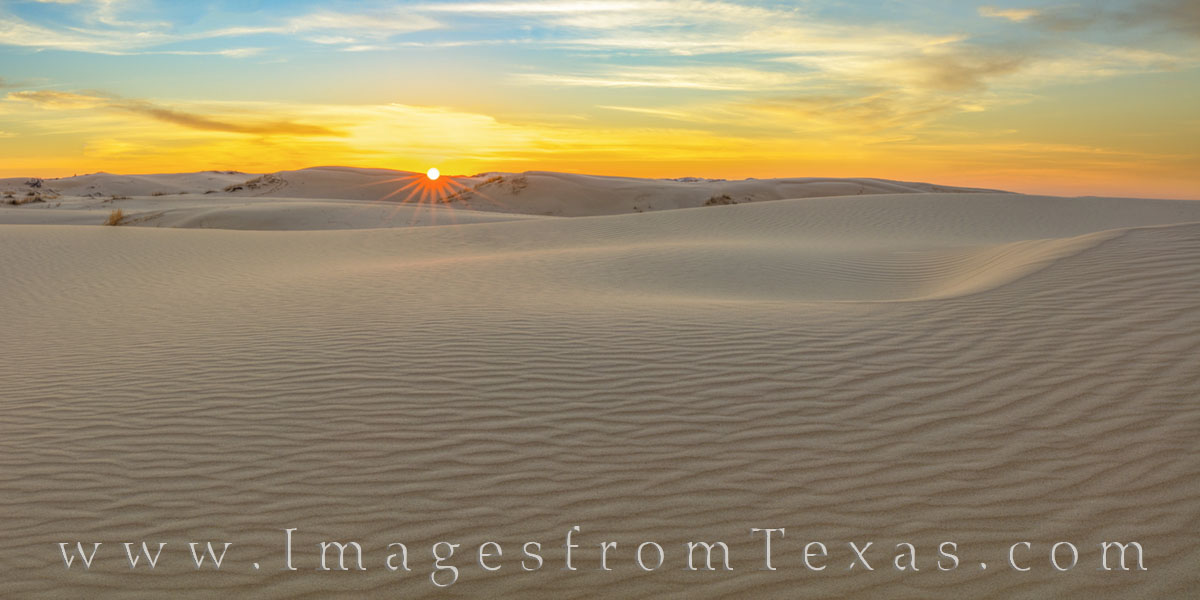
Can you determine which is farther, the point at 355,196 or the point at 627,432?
the point at 355,196

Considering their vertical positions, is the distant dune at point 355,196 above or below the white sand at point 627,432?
above

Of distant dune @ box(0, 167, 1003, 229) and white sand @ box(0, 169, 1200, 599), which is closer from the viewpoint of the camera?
white sand @ box(0, 169, 1200, 599)

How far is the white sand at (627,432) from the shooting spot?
3.47 meters


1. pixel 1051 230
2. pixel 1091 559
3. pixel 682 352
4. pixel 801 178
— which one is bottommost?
pixel 1091 559

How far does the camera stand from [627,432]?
473 centimetres

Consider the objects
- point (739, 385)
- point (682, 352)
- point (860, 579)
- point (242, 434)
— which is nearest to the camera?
point (860, 579)

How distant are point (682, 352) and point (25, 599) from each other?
4.33m

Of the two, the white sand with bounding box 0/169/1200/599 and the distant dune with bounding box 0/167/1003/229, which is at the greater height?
the distant dune with bounding box 0/167/1003/229

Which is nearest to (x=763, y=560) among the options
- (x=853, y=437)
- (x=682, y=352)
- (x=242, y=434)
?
(x=853, y=437)

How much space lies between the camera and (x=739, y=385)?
→ 5402 mm

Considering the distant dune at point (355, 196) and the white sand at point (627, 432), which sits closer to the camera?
the white sand at point (627, 432)

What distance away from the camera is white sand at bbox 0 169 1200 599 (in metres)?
3.47

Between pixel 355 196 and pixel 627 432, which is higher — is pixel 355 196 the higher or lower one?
the higher one

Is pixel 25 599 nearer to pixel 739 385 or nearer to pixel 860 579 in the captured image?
pixel 860 579
